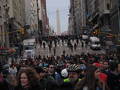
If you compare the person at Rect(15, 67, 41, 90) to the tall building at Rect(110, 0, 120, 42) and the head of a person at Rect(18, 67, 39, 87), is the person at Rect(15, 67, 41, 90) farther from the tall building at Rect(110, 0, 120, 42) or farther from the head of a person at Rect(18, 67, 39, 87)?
the tall building at Rect(110, 0, 120, 42)

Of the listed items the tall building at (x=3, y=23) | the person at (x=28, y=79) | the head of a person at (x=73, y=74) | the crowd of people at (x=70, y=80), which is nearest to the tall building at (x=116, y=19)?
the tall building at (x=3, y=23)

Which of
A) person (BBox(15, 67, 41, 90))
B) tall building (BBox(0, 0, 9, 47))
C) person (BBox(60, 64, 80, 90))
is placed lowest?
person (BBox(60, 64, 80, 90))

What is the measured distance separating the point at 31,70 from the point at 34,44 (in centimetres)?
7720

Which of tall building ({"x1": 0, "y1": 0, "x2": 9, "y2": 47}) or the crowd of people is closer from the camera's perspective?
the crowd of people

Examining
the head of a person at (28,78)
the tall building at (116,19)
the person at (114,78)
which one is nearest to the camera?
the head of a person at (28,78)

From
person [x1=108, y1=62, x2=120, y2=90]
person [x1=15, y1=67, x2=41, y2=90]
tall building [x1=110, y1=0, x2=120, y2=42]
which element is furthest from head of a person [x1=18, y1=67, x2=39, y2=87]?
tall building [x1=110, y1=0, x2=120, y2=42]

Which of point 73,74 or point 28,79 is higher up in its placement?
point 28,79

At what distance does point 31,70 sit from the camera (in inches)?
274

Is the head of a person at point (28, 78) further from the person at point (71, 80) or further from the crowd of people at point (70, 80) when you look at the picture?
the person at point (71, 80)

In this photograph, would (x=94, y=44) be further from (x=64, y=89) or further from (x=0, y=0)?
(x=64, y=89)

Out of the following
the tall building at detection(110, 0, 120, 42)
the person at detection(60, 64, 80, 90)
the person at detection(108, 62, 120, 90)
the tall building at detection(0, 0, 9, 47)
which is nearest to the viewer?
the person at detection(60, 64, 80, 90)

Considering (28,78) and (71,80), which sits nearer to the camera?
(28,78)

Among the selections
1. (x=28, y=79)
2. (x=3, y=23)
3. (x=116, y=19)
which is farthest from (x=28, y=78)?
(x=3, y=23)

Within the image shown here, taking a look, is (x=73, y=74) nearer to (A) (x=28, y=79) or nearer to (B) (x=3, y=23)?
(A) (x=28, y=79)
